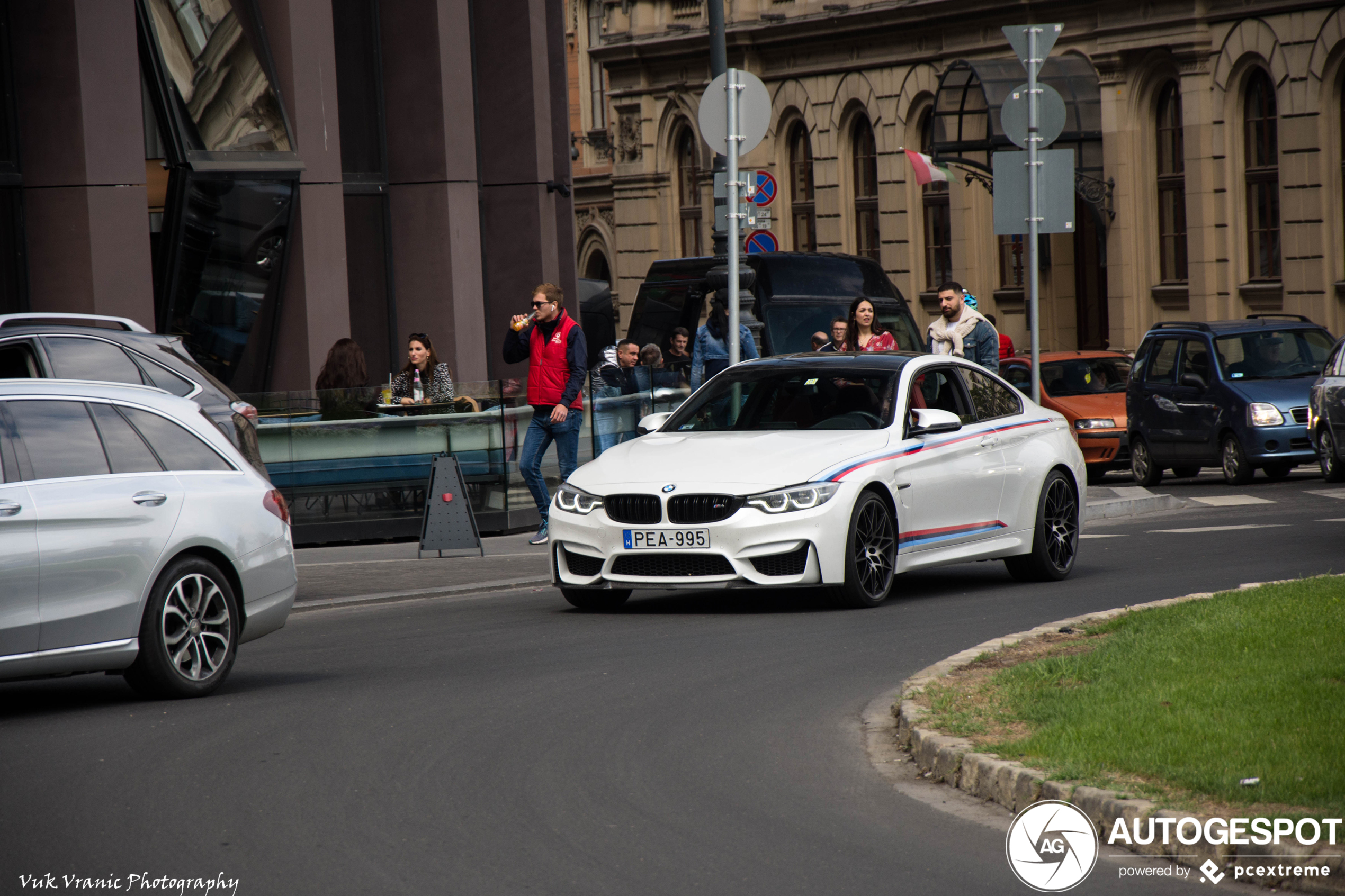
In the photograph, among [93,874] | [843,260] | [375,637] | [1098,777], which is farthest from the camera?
[843,260]

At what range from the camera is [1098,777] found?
20.0ft

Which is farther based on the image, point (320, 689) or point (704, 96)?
point (704, 96)

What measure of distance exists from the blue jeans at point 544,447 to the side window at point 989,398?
3.89m

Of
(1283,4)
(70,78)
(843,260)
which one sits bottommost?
(843,260)

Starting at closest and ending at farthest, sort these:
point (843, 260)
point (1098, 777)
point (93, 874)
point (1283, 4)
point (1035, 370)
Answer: point (93, 874) → point (1098, 777) → point (1035, 370) → point (843, 260) → point (1283, 4)

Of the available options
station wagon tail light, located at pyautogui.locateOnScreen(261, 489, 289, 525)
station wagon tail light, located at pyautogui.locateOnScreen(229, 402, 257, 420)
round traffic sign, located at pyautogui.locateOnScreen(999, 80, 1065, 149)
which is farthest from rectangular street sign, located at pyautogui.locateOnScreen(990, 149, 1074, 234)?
station wagon tail light, located at pyautogui.locateOnScreen(261, 489, 289, 525)

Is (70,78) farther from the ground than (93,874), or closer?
farther from the ground

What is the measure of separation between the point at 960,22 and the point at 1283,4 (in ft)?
27.6

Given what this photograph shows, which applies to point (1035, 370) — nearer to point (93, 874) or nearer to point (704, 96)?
point (704, 96)

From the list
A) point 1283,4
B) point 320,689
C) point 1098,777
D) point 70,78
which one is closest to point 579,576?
point 320,689

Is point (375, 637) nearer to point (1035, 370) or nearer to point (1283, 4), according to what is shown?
point (1035, 370)

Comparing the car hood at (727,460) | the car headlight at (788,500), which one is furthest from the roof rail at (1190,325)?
the car headlight at (788,500)

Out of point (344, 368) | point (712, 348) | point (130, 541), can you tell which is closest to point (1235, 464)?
point (712, 348)

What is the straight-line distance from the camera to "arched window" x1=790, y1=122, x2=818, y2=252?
150 ft
